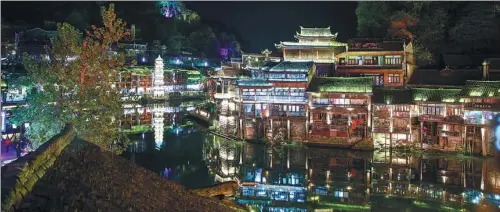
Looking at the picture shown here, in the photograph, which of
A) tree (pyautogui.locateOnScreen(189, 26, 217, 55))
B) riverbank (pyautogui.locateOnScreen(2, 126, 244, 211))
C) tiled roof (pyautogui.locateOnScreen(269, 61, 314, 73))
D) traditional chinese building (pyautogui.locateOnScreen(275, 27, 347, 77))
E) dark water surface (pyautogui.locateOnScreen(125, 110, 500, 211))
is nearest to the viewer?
A: riverbank (pyautogui.locateOnScreen(2, 126, 244, 211))

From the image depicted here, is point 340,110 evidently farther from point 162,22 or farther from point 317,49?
point 162,22

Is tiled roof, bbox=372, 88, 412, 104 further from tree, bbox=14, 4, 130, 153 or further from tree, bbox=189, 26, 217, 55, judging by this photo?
tree, bbox=189, 26, 217, 55

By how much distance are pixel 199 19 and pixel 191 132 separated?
53053 millimetres

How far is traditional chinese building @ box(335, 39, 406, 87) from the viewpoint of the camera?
116 feet

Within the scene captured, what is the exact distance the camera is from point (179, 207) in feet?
31.9

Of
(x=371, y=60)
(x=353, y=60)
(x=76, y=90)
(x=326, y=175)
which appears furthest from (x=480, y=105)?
(x=76, y=90)

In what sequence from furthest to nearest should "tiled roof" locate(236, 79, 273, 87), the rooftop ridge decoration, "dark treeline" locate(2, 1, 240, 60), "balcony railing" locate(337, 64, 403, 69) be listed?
"dark treeline" locate(2, 1, 240, 60) → "balcony railing" locate(337, 64, 403, 69) → "tiled roof" locate(236, 79, 273, 87) → the rooftop ridge decoration

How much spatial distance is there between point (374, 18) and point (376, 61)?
27.3 ft

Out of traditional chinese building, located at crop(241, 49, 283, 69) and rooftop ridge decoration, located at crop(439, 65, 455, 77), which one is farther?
traditional chinese building, located at crop(241, 49, 283, 69)

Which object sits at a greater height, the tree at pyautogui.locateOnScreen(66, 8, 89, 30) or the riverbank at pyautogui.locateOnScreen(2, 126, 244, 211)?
the tree at pyautogui.locateOnScreen(66, 8, 89, 30)

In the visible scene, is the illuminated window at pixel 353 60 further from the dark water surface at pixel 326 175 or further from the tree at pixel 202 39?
the tree at pixel 202 39

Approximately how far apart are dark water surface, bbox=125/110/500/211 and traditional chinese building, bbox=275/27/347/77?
10146 mm

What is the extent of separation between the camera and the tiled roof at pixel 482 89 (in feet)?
89.0

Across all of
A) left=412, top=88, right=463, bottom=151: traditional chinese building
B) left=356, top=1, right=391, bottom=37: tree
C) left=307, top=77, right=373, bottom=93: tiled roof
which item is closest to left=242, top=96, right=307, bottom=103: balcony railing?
left=307, top=77, right=373, bottom=93: tiled roof
